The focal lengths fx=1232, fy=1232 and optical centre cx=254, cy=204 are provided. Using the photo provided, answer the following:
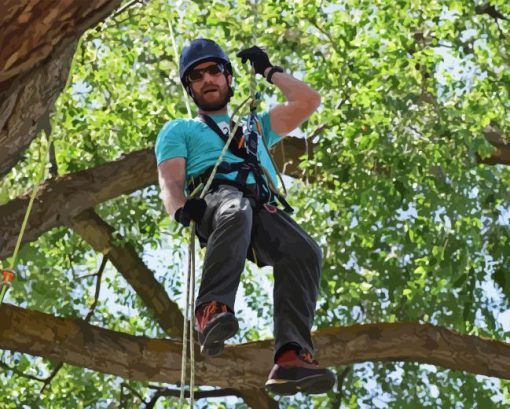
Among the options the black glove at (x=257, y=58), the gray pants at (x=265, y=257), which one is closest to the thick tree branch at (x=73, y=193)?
the black glove at (x=257, y=58)

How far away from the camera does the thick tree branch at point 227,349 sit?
782 centimetres

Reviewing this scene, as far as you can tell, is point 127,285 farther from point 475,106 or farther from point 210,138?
point 210,138

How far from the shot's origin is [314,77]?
30.8ft

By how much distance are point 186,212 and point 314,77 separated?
471cm

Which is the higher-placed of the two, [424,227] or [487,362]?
[424,227]

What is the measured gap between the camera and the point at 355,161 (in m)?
9.16

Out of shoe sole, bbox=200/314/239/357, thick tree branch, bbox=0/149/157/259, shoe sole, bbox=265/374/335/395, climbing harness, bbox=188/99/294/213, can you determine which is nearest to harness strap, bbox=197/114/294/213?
climbing harness, bbox=188/99/294/213

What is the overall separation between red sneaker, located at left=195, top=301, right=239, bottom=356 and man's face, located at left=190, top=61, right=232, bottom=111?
0.97 m

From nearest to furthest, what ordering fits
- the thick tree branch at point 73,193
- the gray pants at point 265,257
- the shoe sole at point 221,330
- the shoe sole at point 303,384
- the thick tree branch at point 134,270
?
the shoe sole at point 221,330, the shoe sole at point 303,384, the gray pants at point 265,257, the thick tree branch at point 73,193, the thick tree branch at point 134,270

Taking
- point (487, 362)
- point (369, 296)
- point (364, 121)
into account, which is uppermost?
point (364, 121)

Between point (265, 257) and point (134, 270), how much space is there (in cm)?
529

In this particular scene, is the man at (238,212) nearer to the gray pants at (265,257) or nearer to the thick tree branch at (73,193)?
the gray pants at (265,257)

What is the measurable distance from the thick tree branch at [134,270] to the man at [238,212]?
15.2ft

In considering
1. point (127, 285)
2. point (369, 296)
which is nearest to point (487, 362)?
point (369, 296)
